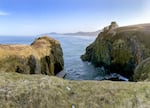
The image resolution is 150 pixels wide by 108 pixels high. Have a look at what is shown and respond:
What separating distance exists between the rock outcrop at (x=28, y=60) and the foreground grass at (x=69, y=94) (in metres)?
21.4

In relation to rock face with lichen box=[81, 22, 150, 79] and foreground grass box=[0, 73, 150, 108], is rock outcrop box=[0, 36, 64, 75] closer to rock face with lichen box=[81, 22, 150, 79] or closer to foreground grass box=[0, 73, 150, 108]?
rock face with lichen box=[81, 22, 150, 79]

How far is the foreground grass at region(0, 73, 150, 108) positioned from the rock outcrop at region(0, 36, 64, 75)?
2137 centimetres

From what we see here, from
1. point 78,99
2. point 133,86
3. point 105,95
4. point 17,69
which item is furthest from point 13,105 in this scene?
point 17,69

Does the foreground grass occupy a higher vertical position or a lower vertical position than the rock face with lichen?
higher

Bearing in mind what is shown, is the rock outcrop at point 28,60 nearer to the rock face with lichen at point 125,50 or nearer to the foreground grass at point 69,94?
the rock face with lichen at point 125,50

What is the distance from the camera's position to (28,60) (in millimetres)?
36062

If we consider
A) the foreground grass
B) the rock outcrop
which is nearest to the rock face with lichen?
the rock outcrop

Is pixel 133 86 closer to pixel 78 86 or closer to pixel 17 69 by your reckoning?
pixel 78 86

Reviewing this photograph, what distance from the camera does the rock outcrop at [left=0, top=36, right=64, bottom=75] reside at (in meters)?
32.8

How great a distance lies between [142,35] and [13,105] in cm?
4610

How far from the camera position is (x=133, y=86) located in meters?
9.70

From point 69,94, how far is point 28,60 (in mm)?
27785

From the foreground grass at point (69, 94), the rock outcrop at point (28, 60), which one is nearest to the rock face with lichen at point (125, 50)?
the rock outcrop at point (28, 60)

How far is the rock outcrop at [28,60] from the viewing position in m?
32.8
